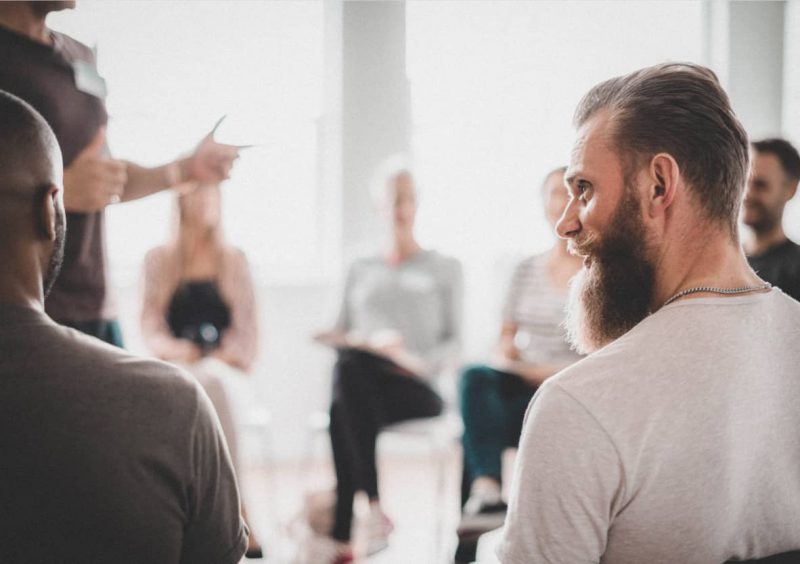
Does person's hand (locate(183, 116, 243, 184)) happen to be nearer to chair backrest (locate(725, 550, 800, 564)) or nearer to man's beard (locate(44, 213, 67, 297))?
man's beard (locate(44, 213, 67, 297))

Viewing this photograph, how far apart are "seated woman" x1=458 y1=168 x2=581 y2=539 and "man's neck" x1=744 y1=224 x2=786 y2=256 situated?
53 cm

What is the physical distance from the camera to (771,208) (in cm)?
198

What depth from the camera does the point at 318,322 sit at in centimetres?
341

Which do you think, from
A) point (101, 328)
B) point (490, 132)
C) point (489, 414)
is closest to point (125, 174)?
point (101, 328)

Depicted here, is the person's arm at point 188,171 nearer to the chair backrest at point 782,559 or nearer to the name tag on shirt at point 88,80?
the name tag on shirt at point 88,80

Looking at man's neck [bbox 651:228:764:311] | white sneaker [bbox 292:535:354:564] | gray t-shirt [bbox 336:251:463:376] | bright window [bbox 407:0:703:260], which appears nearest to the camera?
man's neck [bbox 651:228:764:311]

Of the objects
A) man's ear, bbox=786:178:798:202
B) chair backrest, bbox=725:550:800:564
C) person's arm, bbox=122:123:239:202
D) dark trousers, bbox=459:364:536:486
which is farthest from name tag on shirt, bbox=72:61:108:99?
man's ear, bbox=786:178:798:202

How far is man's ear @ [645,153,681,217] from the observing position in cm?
74

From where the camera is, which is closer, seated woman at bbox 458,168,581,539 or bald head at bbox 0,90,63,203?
bald head at bbox 0,90,63,203

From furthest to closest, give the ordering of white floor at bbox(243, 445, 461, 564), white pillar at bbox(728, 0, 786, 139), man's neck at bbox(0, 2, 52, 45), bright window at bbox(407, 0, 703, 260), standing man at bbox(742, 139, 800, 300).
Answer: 1. white pillar at bbox(728, 0, 786, 139)
2. bright window at bbox(407, 0, 703, 260)
3. white floor at bbox(243, 445, 461, 564)
4. standing man at bbox(742, 139, 800, 300)
5. man's neck at bbox(0, 2, 52, 45)

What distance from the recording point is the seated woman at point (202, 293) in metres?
2.46

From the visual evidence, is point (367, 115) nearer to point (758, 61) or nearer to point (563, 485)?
point (758, 61)

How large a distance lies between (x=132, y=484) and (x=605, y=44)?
6.07 ft

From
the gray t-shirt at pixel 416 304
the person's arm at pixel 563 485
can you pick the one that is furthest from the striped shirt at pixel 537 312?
the person's arm at pixel 563 485
